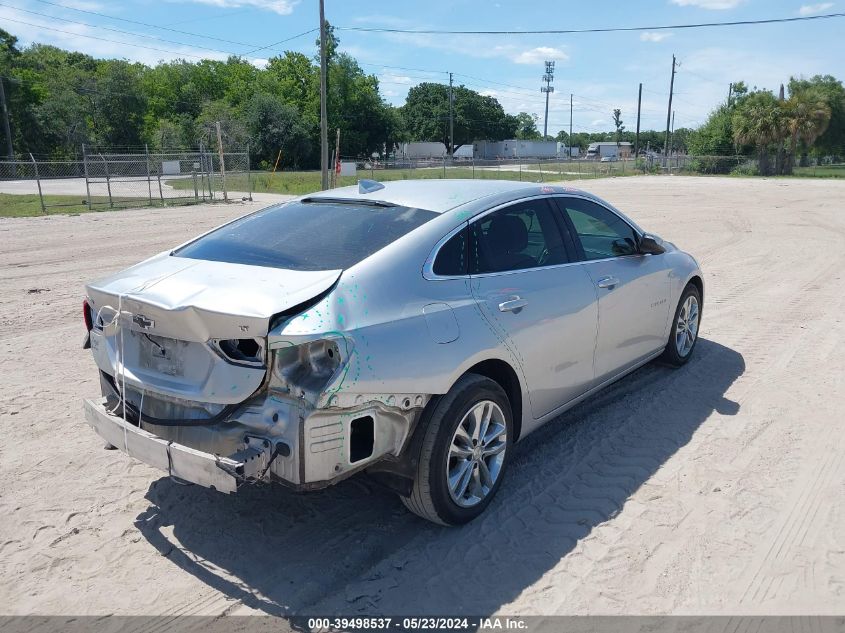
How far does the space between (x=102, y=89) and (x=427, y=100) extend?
195 ft

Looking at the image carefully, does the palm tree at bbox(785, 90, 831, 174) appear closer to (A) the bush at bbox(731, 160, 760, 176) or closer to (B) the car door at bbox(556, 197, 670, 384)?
(A) the bush at bbox(731, 160, 760, 176)

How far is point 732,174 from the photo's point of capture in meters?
55.8

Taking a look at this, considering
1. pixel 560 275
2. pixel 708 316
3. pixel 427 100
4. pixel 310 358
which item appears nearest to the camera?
pixel 310 358

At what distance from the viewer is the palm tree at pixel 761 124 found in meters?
53.8

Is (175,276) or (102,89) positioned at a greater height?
(102,89)

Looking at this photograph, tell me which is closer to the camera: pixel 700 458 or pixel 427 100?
pixel 700 458

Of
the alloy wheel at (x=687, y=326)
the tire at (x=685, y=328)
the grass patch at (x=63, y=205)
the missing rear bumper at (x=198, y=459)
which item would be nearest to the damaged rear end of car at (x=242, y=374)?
the missing rear bumper at (x=198, y=459)

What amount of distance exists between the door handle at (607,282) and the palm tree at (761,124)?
57.5 m

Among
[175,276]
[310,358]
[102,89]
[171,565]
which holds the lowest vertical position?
[171,565]

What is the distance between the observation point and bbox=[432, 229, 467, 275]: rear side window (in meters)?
3.52

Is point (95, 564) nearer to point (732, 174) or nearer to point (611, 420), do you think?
point (611, 420)

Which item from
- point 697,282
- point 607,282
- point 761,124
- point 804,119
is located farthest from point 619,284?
point 804,119

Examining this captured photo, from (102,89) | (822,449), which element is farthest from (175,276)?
(102,89)

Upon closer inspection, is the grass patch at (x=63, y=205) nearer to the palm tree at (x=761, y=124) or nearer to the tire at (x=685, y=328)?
the tire at (x=685, y=328)
